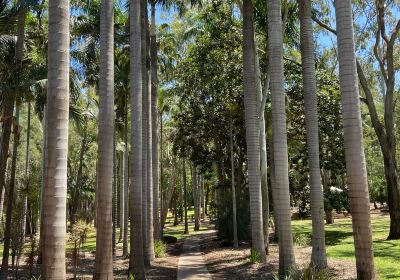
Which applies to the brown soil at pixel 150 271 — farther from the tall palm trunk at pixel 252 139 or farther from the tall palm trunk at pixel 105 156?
the tall palm trunk at pixel 105 156

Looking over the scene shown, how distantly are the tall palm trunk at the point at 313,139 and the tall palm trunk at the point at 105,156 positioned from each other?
5.27 metres

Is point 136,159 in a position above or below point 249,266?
above

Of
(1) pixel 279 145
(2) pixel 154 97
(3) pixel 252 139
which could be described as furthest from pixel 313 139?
(2) pixel 154 97

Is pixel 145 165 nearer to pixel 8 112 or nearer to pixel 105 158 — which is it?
pixel 8 112

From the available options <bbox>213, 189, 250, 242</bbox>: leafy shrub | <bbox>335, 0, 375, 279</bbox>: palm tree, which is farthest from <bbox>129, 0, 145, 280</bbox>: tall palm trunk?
<bbox>213, 189, 250, 242</bbox>: leafy shrub

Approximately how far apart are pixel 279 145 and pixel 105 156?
4.10 metres

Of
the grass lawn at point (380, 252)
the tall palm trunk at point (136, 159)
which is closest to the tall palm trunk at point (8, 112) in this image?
the tall palm trunk at point (136, 159)

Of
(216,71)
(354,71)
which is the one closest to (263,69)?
(216,71)

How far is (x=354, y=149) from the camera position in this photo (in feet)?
25.9

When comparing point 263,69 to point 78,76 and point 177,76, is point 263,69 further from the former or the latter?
point 78,76

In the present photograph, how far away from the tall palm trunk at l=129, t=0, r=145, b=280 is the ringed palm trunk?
236 inches

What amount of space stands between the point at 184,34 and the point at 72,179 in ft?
107

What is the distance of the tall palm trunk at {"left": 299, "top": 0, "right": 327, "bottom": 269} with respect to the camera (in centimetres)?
1166

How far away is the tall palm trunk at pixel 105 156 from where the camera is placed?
30.8 feet
